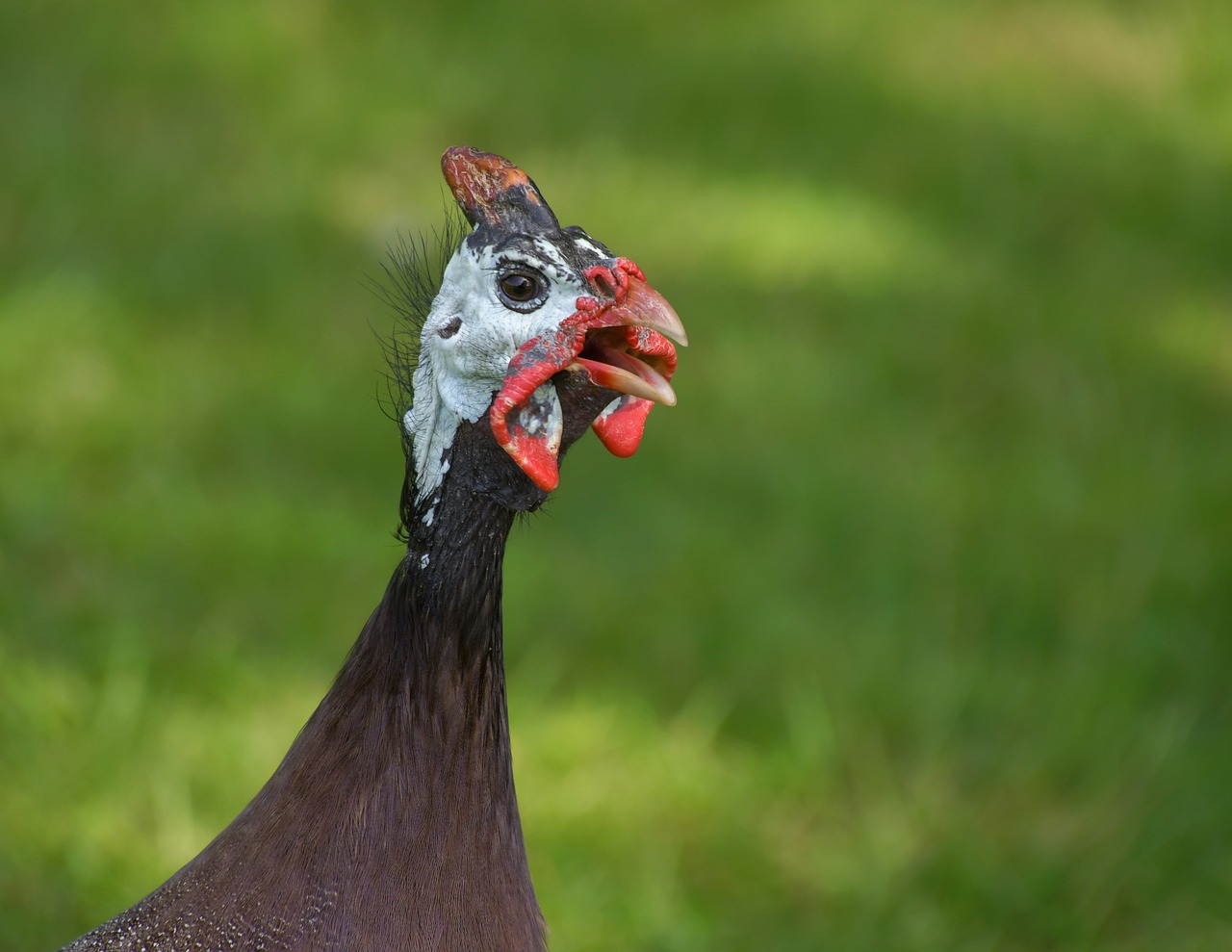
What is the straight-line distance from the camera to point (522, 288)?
5.76 ft

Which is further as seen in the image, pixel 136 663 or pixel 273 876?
pixel 136 663

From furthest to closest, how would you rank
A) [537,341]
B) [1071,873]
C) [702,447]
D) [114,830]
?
[702,447], [1071,873], [114,830], [537,341]

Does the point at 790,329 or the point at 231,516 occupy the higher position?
the point at 790,329

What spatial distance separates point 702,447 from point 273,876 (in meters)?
2.80

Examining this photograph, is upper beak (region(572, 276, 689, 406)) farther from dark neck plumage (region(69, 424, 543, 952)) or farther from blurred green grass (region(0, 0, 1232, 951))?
blurred green grass (region(0, 0, 1232, 951))

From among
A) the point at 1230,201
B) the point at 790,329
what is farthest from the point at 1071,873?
the point at 1230,201

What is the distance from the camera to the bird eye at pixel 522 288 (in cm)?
175

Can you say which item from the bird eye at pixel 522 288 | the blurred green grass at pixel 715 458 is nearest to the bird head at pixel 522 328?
the bird eye at pixel 522 288

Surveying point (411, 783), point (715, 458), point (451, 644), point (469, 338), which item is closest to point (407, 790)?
point (411, 783)

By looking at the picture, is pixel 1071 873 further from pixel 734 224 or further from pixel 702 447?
pixel 734 224

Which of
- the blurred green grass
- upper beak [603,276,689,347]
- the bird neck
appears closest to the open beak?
upper beak [603,276,689,347]

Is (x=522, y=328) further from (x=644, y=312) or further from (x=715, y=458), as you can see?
(x=715, y=458)

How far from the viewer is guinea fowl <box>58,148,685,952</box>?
175 centimetres

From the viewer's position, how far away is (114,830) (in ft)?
9.36
